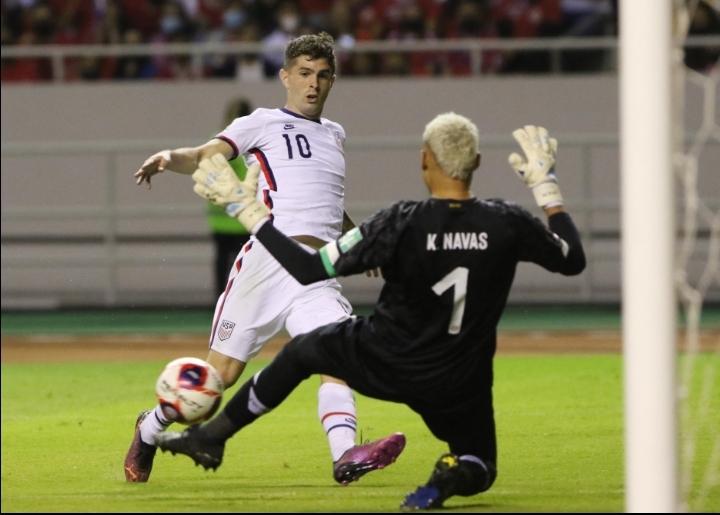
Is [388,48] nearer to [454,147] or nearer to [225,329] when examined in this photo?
[225,329]

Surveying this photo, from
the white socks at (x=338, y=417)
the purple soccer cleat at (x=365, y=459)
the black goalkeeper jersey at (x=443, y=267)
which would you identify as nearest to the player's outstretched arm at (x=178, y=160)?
the black goalkeeper jersey at (x=443, y=267)

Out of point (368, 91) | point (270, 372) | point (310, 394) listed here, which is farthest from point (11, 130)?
point (270, 372)

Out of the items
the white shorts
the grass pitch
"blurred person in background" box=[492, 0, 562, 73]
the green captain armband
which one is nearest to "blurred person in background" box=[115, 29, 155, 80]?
"blurred person in background" box=[492, 0, 562, 73]

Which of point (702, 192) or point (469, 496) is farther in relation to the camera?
point (702, 192)

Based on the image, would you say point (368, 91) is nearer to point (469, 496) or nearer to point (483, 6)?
point (483, 6)

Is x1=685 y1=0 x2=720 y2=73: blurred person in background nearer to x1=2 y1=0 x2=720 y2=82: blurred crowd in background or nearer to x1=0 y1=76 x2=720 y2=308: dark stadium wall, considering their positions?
x1=2 y1=0 x2=720 y2=82: blurred crowd in background

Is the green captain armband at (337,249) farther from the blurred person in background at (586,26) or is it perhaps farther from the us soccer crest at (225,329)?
the blurred person in background at (586,26)

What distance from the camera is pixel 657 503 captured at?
423cm

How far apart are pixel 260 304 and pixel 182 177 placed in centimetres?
1087

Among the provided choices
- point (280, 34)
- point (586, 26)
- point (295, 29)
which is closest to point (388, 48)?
point (295, 29)

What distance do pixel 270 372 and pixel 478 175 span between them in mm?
11631

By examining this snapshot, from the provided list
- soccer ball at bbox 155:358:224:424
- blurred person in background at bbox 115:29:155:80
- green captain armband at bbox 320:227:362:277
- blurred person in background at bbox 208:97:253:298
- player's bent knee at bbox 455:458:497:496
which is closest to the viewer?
Answer: green captain armband at bbox 320:227:362:277

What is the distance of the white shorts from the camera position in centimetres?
614

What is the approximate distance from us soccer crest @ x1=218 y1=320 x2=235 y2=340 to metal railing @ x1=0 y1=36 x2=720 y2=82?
32.5 ft
